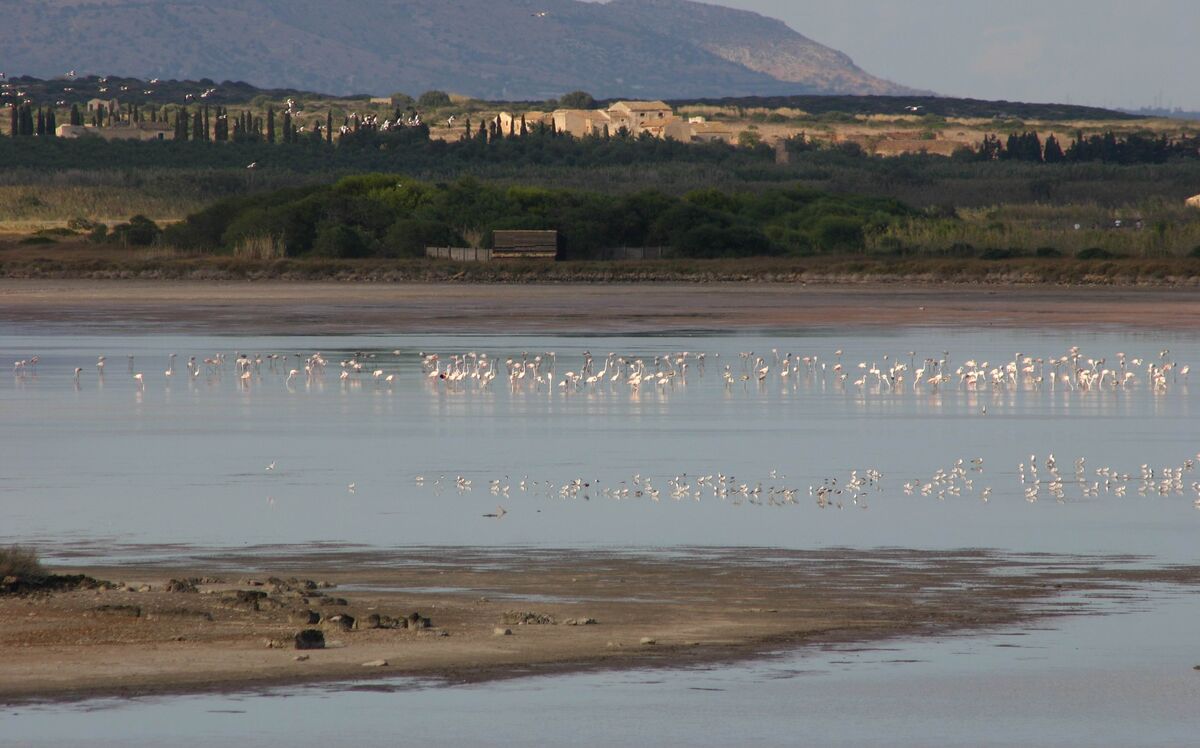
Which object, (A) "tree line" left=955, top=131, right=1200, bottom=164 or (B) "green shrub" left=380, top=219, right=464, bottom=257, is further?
(A) "tree line" left=955, top=131, right=1200, bottom=164

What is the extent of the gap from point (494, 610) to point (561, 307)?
4015cm

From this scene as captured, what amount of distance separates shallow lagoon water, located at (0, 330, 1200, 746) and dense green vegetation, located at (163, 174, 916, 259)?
1428 inches

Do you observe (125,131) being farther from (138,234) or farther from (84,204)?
(138,234)

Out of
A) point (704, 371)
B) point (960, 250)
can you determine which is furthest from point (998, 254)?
point (704, 371)

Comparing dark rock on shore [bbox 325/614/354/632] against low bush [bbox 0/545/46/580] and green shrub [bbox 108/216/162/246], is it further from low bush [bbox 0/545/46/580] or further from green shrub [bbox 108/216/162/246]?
green shrub [bbox 108/216/162/246]

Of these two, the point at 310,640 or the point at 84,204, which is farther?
the point at 84,204

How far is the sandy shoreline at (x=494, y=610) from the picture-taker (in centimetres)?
1046

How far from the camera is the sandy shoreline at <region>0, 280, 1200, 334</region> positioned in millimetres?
44281

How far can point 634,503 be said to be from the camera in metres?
17.1

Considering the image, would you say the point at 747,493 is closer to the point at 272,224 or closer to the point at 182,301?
the point at 182,301

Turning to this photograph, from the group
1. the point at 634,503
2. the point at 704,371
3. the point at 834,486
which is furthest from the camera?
the point at 704,371

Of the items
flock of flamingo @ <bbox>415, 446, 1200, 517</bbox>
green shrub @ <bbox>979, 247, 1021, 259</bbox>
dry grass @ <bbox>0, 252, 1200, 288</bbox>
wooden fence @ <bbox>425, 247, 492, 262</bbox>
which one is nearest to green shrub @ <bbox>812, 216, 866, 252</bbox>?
dry grass @ <bbox>0, 252, 1200, 288</bbox>

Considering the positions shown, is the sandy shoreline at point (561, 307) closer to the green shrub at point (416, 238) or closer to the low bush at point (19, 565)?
the green shrub at point (416, 238)

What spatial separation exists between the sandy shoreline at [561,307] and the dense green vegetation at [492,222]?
27.0 feet
